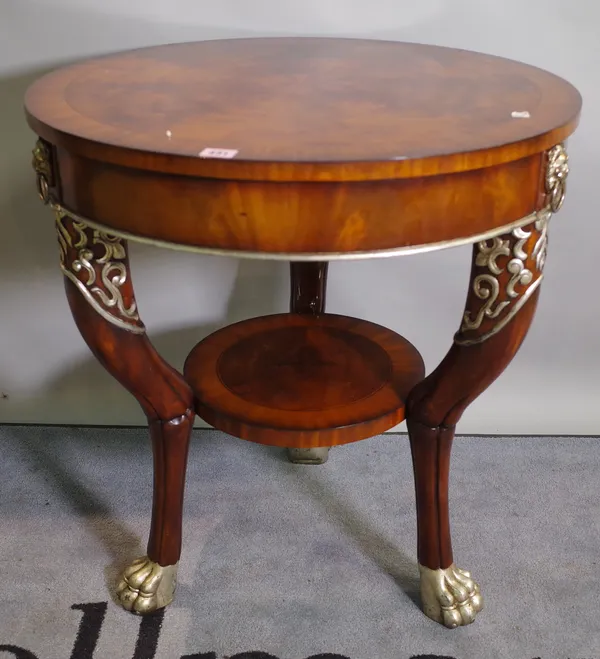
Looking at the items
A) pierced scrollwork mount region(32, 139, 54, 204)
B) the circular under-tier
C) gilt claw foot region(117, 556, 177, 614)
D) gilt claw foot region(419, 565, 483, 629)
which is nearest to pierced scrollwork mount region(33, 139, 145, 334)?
pierced scrollwork mount region(32, 139, 54, 204)

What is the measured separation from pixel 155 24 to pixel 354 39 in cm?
Result: 30

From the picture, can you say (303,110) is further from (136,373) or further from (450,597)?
(450,597)

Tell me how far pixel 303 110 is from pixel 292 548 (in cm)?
66

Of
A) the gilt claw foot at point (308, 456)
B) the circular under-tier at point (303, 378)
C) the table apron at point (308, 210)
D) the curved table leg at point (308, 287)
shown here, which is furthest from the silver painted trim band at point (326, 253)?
the gilt claw foot at point (308, 456)

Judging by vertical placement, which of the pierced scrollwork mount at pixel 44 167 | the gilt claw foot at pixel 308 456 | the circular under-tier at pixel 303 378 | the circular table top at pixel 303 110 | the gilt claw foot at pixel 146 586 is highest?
the circular table top at pixel 303 110

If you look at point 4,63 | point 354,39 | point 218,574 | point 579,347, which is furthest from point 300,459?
point 4,63

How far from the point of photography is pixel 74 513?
1197 millimetres

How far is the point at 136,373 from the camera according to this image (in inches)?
34.4

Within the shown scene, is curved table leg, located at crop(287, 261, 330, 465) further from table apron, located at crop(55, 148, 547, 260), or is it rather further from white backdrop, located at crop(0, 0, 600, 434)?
table apron, located at crop(55, 148, 547, 260)

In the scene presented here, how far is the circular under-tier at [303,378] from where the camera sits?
93 centimetres

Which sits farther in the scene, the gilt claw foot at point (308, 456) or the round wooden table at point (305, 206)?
the gilt claw foot at point (308, 456)

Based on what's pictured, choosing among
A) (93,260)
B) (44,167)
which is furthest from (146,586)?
(44,167)

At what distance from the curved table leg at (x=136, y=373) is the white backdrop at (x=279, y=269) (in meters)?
0.41

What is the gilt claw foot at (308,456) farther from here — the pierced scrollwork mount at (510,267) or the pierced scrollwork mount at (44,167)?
the pierced scrollwork mount at (44,167)
